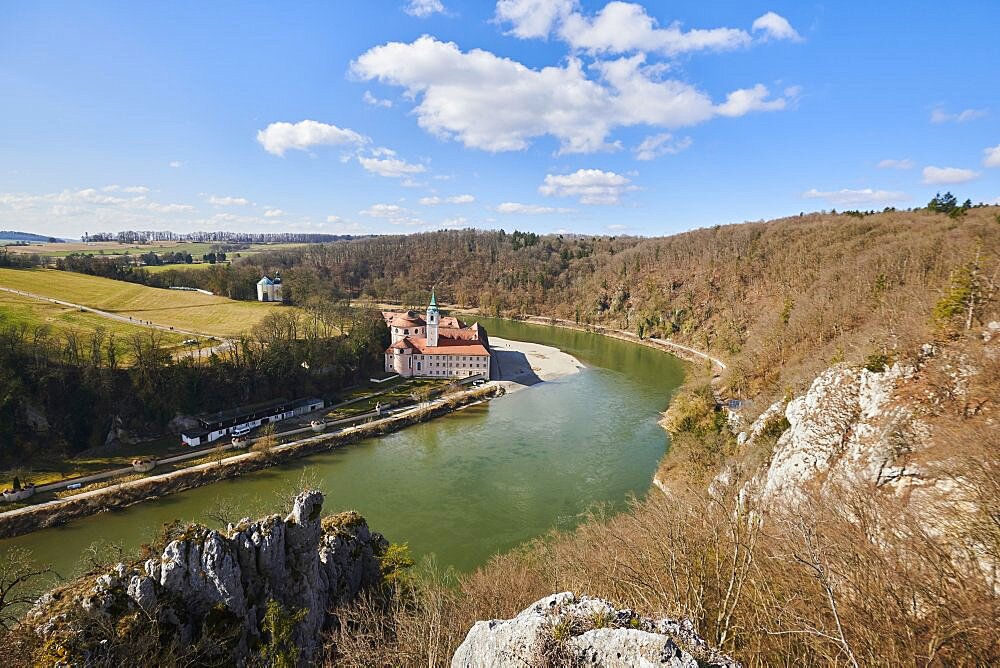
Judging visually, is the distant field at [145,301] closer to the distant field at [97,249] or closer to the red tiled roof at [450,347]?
the red tiled roof at [450,347]

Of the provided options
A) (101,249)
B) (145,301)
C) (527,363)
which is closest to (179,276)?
(145,301)

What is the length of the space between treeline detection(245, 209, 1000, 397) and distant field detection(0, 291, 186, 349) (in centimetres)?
1651

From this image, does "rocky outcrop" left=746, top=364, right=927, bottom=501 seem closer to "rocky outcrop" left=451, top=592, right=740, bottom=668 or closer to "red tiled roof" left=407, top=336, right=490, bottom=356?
"rocky outcrop" left=451, top=592, right=740, bottom=668

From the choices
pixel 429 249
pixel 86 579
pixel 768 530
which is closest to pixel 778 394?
pixel 768 530

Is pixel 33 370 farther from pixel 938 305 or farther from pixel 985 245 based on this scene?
pixel 985 245

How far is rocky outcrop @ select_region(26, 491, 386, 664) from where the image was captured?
730 cm

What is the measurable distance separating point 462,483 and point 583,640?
17916 mm

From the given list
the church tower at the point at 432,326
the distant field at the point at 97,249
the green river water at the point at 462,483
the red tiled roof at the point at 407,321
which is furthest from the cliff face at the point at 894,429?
the distant field at the point at 97,249

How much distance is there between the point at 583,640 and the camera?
4484 mm

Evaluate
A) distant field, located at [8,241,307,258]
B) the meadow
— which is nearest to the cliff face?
the meadow

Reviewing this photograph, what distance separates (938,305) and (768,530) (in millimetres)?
11601

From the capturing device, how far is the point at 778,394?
21938 mm

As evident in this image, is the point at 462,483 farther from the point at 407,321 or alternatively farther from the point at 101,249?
the point at 101,249

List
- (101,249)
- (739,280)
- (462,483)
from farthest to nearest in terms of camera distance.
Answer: (101,249)
(739,280)
(462,483)
